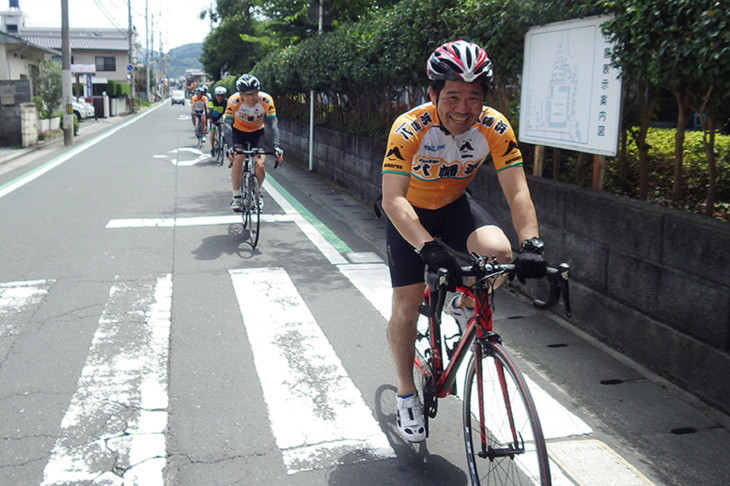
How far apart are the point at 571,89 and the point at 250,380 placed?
145 inches

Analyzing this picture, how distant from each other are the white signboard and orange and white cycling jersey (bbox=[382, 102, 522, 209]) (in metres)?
2.29

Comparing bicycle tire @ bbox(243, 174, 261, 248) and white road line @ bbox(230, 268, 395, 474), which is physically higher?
bicycle tire @ bbox(243, 174, 261, 248)

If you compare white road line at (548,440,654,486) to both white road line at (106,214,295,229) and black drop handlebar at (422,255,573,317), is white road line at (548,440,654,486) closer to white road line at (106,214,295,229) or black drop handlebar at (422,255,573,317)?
black drop handlebar at (422,255,573,317)

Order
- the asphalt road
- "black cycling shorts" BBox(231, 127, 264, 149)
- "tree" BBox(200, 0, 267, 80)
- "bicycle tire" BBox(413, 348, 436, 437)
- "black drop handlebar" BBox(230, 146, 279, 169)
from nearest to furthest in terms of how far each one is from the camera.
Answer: the asphalt road → "bicycle tire" BBox(413, 348, 436, 437) → "black drop handlebar" BBox(230, 146, 279, 169) → "black cycling shorts" BBox(231, 127, 264, 149) → "tree" BBox(200, 0, 267, 80)

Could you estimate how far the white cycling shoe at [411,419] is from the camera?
3652 millimetres

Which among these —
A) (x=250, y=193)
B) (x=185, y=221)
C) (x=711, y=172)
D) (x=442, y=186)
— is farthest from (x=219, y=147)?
(x=442, y=186)

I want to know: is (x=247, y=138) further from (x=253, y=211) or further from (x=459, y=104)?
(x=459, y=104)

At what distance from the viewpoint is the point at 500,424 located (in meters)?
3.01

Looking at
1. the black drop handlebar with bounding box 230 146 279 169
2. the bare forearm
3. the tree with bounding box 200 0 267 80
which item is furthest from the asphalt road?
the tree with bounding box 200 0 267 80

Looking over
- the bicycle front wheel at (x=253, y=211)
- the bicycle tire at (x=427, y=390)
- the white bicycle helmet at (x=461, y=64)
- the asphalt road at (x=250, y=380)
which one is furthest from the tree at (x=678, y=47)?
the bicycle front wheel at (x=253, y=211)

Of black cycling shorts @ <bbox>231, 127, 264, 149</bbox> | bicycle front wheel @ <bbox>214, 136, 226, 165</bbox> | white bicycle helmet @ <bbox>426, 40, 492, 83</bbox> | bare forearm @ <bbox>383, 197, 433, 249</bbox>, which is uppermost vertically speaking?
white bicycle helmet @ <bbox>426, 40, 492, 83</bbox>

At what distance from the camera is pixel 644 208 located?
4.93m

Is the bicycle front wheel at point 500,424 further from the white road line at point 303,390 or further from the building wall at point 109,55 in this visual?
the building wall at point 109,55

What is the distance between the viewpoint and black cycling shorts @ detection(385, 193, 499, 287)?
3605mm
